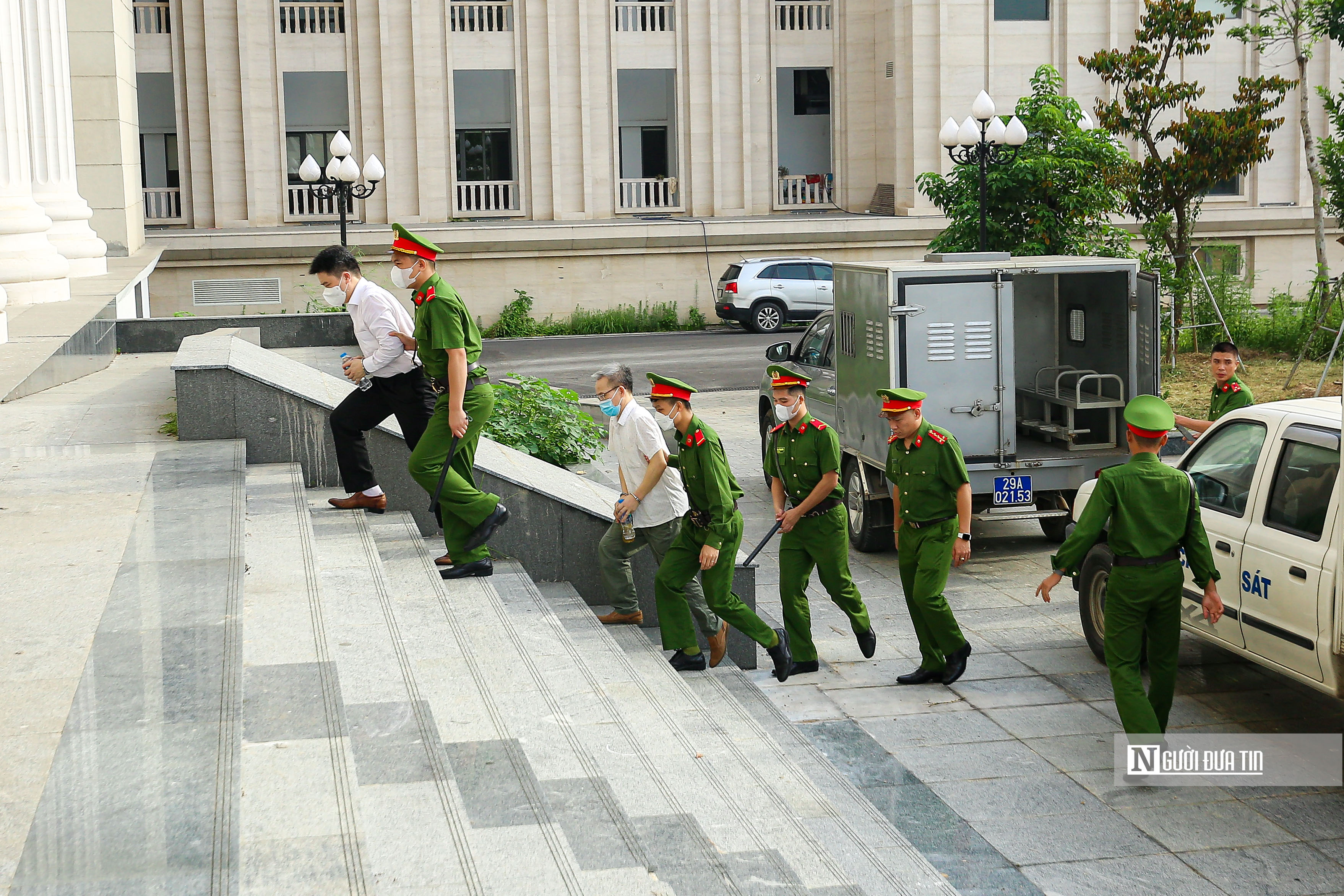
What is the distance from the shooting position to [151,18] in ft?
106

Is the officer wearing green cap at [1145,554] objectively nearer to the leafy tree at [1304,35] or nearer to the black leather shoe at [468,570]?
the black leather shoe at [468,570]

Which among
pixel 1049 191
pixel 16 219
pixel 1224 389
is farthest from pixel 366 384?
pixel 1049 191

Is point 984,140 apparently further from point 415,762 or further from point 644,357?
point 415,762

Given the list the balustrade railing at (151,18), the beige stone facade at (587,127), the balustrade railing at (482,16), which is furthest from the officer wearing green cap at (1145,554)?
the balustrade railing at (151,18)

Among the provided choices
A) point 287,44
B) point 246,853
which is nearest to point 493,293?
point 287,44

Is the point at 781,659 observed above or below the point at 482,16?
below

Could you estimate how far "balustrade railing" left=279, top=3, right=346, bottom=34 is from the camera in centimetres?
3344

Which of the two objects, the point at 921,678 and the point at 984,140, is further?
the point at 984,140

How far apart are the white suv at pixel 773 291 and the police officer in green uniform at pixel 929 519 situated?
2364 centimetres

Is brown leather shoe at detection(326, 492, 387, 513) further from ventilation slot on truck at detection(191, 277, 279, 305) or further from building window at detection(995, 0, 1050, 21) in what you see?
building window at detection(995, 0, 1050, 21)

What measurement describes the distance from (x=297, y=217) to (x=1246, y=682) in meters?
30.0

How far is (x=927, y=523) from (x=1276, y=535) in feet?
6.07

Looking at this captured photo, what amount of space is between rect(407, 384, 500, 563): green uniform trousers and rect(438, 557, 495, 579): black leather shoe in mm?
25

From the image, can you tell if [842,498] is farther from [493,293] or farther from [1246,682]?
[493,293]
